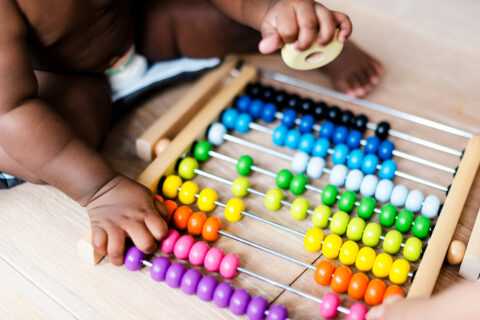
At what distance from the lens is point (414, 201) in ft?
2.76

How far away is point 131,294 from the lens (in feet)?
2.56

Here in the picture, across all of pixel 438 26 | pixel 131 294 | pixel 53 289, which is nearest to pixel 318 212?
pixel 131 294

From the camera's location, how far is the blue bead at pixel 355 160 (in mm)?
911

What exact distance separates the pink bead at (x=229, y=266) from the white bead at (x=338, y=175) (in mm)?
221

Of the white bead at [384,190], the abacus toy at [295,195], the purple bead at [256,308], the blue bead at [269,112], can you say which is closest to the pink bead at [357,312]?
the abacus toy at [295,195]

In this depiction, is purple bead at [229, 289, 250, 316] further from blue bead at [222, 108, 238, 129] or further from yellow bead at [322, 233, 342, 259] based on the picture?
blue bead at [222, 108, 238, 129]

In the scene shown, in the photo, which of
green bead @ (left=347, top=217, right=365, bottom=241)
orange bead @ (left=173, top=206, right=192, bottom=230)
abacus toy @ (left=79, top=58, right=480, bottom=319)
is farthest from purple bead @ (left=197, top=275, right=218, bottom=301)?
green bead @ (left=347, top=217, right=365, bottom=241)

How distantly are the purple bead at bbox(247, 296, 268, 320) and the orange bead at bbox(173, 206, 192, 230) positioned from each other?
0.17m

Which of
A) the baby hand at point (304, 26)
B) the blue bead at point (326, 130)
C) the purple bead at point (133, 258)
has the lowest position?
the purple bead at point (133, 258)

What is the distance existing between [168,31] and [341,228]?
0.53 metres

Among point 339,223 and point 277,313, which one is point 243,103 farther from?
point 277,313

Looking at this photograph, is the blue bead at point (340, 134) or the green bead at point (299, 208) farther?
the blue bead at point (340, 134)

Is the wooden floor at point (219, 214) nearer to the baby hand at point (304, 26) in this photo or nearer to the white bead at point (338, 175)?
the white bead at point (338, 175)

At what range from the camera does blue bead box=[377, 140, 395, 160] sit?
36.6 inches
